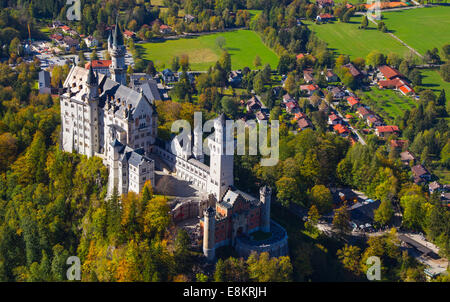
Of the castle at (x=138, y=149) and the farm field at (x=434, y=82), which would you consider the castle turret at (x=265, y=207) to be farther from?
the farm field at (x=434, y=82)

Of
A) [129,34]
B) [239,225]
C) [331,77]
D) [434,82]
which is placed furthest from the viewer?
[129,34]

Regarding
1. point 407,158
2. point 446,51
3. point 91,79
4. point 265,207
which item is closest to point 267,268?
Answer: point 265,207

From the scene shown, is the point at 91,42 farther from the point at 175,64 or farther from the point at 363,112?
the point at 363,112

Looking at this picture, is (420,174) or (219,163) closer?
(219,163)

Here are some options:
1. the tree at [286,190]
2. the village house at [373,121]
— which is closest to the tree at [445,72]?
the village house at [373,121]

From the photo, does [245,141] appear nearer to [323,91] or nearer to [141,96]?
[141,96]

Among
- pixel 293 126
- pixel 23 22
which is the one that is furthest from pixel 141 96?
pixel 23 22
